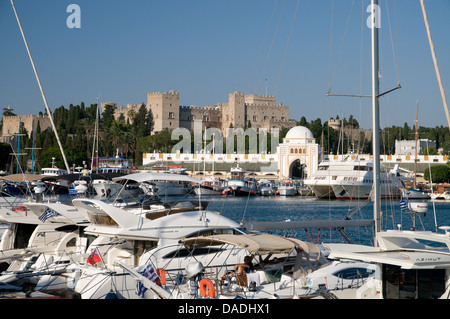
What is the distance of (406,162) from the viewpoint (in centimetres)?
7694

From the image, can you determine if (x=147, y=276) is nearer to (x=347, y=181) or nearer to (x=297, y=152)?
(x=347, y=181)

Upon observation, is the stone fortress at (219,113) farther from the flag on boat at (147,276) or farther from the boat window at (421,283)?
the boat window at (421,283)

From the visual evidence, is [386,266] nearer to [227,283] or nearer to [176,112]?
[227,283]

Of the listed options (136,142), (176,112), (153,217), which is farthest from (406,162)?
(153,217)

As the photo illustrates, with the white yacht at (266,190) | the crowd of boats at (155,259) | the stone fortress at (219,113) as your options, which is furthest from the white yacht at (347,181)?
the stone fortress at (219,113)

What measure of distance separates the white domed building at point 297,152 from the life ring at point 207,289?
6533cm

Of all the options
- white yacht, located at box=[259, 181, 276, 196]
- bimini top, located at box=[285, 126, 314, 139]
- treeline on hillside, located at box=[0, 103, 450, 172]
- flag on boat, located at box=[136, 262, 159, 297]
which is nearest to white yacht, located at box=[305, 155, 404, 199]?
white yacht, located at box=[259, 181, 276, 196]

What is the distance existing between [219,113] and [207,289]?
11559 centimetres

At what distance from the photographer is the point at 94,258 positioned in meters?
12.3

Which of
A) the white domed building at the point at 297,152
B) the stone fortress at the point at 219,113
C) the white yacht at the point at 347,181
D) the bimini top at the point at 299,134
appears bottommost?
the white yacht at the point at 347,181

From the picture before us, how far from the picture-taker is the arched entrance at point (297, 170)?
254ft

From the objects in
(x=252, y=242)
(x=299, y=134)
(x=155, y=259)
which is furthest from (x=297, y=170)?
(x=252, y=242)

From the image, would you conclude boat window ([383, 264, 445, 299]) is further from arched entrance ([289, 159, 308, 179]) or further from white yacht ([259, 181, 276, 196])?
arched entrance ([289, 159, 308, 179])

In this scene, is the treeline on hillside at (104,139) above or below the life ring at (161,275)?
above
